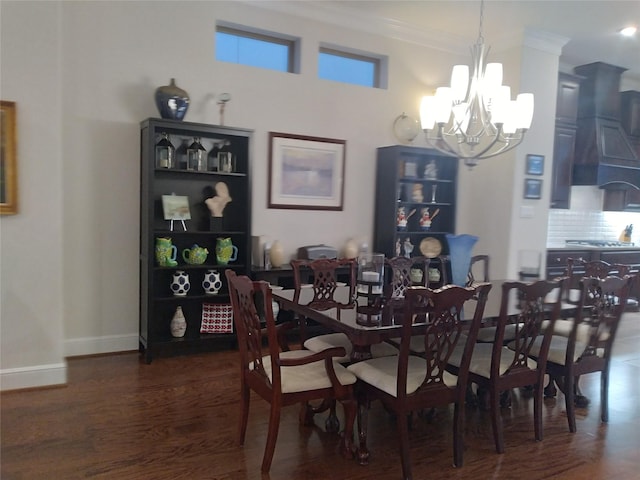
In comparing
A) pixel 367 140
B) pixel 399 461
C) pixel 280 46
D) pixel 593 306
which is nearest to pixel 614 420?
pixel 593 306

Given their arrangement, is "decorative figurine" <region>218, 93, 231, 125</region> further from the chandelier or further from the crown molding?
the chandelier

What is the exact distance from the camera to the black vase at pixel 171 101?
12.7 feet

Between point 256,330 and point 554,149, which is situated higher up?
point 554,149

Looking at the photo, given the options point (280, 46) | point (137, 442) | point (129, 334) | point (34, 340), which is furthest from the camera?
point (280, 46)

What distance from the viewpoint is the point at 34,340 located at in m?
3.31

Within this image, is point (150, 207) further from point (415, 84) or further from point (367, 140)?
point (415, 84)

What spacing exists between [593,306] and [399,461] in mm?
1497

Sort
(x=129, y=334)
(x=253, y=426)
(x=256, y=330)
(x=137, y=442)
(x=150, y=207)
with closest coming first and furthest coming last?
(x=256, y=330) < (x=137, y=442) < (x=253, y=426) < (x=150, y=207) < (x=129, y=334)

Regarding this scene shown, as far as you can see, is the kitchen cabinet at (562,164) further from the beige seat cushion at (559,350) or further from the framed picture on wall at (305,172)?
the beige seat cushion at (559,350)

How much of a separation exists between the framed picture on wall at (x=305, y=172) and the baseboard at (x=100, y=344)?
5.62ft

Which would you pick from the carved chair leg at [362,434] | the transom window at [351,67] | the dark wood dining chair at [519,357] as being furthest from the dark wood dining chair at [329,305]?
the transom window at [351,67]

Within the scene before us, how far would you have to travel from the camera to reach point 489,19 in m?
4.88

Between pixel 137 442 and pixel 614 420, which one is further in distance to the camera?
pixel 614 420

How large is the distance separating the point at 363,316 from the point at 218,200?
2.07 meters
